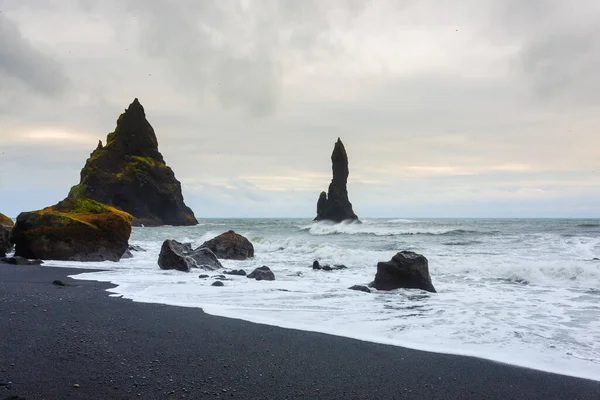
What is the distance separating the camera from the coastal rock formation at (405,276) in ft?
32.3

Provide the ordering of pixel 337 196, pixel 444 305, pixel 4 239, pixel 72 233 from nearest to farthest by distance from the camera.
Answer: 1. pixel 444 305
2. pixel 72 233
3. pixel 4 239
4. pixel 337 196

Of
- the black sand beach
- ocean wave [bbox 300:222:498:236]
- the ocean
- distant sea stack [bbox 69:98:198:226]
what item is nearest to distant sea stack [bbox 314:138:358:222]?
distant sea stack [bbox 69:98:198:226]

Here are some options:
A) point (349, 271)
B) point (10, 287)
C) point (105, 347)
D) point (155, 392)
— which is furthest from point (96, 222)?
point (155, 392)

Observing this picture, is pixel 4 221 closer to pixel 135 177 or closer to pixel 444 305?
pixel 444 305

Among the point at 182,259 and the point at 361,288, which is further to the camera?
the point at 182,259

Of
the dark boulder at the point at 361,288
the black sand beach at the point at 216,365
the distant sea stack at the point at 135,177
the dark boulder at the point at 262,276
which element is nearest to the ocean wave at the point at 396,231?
the dark boulder at the point at 262,276

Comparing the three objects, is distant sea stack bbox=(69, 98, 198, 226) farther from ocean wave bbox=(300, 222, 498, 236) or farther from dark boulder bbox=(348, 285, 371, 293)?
dark boulder bbox=(348, 285, 371, 293)

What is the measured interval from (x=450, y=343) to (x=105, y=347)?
412cm

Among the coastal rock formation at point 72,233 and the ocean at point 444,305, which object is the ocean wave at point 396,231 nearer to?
the ocean at point 444,305

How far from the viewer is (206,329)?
525 cm

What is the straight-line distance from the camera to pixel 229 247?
1806 cm

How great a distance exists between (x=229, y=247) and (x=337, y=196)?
2426 inches

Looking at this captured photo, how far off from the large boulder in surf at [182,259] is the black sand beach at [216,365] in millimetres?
7142

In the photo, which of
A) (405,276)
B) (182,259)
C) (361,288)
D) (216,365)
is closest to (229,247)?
(182,259)
